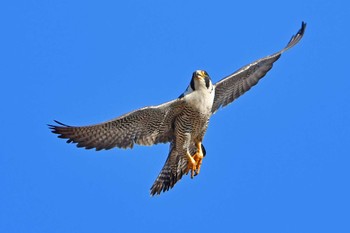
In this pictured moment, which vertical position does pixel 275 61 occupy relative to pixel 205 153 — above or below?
above

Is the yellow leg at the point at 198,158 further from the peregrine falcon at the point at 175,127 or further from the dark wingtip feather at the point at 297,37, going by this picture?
the dark wingtip feather at the point at 297,37

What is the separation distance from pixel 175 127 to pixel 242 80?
1815 mm

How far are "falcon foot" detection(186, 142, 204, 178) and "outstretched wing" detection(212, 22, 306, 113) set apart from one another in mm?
1034

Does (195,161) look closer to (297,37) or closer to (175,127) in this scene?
(175,127)

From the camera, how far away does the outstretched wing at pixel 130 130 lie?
1888 centimetres

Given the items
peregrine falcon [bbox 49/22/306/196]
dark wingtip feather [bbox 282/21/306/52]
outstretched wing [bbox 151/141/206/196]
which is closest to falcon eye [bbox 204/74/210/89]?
peregrine falcon [bbox 49/22/306/196]

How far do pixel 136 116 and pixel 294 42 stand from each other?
3.56 meters

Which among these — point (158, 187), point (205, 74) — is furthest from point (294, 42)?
point (158, 187)

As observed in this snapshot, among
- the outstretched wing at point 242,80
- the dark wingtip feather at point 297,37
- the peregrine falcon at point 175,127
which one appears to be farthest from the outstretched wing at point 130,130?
the dark wingtip feather at point 297,37

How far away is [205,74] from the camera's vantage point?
18812mm

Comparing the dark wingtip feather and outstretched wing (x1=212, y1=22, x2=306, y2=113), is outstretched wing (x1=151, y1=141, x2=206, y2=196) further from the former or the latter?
the dark wingtip feather

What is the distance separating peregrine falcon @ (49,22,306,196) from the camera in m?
18.8

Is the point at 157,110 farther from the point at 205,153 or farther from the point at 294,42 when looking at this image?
the point at 294,42

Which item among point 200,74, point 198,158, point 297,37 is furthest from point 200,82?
point 297,37
